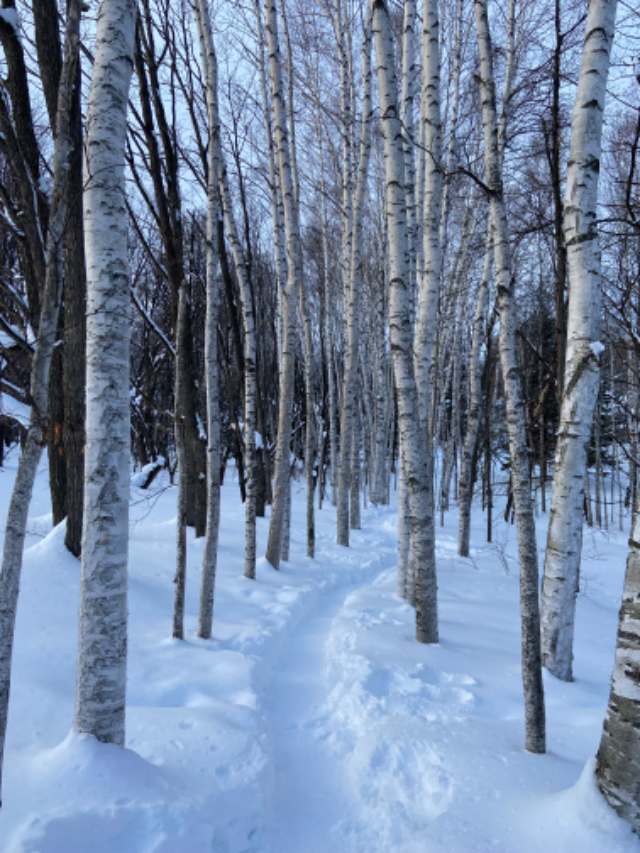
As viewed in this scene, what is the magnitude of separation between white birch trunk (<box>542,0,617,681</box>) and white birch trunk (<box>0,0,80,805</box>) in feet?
10.9

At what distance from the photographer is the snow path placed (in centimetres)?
261

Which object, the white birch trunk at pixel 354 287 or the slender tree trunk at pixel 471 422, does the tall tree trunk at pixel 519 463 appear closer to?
the white birch trunk at pixel 354 287

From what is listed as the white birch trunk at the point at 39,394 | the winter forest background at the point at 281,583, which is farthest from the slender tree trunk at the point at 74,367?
the white birch trunk at the point at 39,394

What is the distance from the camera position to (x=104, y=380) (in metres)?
2.38

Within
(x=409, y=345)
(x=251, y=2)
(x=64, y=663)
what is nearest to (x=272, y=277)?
(x=251, y=2)

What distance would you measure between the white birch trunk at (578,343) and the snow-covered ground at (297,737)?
0.66m

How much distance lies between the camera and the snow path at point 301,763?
8.57 feet

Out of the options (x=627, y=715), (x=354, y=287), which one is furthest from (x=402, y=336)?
(x=354, y=287)

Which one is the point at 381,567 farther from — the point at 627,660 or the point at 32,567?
the point at 627,660

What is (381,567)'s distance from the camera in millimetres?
9961

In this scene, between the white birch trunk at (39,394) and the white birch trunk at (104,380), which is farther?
the white birch trunk at (104,380)

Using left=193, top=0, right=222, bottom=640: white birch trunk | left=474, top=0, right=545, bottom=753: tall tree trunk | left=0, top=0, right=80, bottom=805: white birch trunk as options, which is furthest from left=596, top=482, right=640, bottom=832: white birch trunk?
left=193, top=0, right=222, bottom=640: white birch trunk

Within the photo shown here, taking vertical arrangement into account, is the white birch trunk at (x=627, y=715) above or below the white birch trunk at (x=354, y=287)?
below

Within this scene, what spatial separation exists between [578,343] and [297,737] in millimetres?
3573
